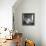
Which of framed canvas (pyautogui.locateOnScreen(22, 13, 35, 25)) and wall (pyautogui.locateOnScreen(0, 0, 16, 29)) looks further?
framed canvas (pyautogui.locateOnScreen(22, 13, 35, 25))

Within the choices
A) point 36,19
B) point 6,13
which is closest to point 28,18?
point 36,19

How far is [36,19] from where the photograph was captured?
575cm

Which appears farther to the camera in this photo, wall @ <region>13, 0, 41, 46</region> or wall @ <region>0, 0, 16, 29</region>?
wall @ <region>13, 0, 41, 46</region>

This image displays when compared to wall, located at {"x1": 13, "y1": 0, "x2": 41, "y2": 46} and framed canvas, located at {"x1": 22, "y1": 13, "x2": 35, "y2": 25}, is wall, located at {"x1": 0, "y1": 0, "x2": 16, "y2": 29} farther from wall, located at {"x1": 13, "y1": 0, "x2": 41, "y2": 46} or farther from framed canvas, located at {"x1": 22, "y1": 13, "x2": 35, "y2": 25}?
framed canvas, located at {"x1": 22, "y1": 13, "x2": 35, "y2": 25}

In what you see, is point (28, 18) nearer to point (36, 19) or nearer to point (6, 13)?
point (36, 19)

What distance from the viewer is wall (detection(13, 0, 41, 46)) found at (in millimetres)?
5734

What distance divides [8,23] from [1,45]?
1730 mm

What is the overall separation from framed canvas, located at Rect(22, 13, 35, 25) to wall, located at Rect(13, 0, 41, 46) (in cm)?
15

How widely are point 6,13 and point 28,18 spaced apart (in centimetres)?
153

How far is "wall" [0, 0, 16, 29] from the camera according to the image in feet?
14.8

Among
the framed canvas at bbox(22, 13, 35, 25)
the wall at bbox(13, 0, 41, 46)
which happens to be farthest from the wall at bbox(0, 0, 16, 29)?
the framed canvas at bbox(22, 13, 35, 25)

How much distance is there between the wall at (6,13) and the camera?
4520mm

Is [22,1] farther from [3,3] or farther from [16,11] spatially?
[3,3]

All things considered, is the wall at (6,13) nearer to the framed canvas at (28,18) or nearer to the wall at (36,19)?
the wall at (36,19)
